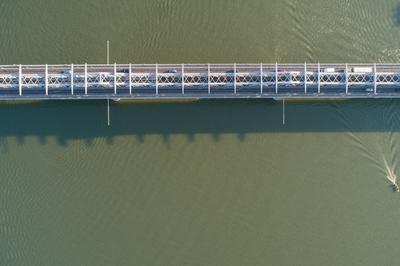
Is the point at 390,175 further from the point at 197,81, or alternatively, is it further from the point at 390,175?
the point at 197,81

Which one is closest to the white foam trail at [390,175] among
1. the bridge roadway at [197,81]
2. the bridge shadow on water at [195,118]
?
the bridge shadow on water at [195,118]

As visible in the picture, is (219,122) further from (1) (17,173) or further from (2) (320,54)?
(1) (17,173)

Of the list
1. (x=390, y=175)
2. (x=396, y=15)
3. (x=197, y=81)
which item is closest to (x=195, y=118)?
(x=197, y=81)

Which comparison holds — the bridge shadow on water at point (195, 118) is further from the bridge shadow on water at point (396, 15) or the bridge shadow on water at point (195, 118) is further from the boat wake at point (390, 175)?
the bridge shadow on water at point (396, 15)

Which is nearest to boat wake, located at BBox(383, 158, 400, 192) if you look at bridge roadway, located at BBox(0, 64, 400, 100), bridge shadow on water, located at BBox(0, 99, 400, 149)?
bridge shadow on water, located at BBox(0, 99, 400, 149)

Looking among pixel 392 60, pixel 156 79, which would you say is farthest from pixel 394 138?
pixel 156 79

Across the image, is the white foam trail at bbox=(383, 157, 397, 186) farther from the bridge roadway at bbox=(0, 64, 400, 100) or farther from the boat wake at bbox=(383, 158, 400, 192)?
the bridge roadway at bbox=(0, 64, 400, 100)

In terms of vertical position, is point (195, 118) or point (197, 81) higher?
point (197, 81)

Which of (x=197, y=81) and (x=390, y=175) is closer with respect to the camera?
(x=197, y=81)
